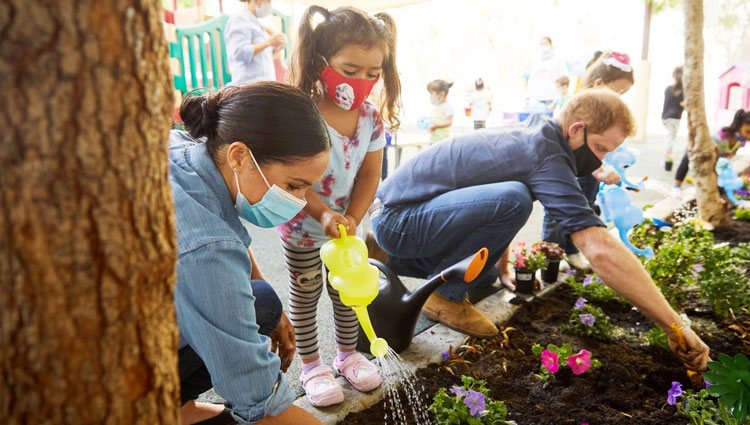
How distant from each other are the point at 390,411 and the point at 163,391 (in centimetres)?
112

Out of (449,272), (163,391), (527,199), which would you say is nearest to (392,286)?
(449,272)

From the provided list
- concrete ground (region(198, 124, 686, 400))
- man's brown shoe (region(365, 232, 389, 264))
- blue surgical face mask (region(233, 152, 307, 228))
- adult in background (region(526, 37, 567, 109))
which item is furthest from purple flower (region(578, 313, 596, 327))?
adult in background (region(526, 37, 567, 109))

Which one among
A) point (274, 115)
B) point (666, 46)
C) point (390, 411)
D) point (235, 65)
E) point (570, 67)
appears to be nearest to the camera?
point (274, 115)

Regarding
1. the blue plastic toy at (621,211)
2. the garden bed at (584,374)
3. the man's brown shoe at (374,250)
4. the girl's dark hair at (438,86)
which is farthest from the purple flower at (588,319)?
the girl's dark hair at (438,86)

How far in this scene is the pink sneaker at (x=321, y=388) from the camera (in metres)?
1.67

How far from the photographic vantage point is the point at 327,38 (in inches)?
68.2

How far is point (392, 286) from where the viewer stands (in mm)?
1992

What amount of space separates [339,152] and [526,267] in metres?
1.18

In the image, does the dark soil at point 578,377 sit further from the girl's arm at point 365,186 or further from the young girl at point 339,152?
the girl's arm at point 365,186

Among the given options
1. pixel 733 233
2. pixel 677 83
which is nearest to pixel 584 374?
pixel 733 233

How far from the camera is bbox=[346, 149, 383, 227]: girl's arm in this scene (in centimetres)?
185

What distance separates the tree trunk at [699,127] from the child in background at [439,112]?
2833 millimetres

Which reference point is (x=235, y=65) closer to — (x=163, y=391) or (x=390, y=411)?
(x=390, y=411)

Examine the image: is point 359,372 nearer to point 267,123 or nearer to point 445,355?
point 445,355
